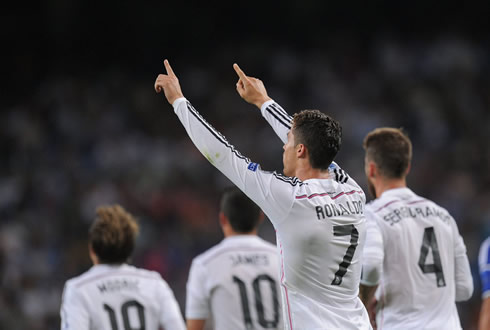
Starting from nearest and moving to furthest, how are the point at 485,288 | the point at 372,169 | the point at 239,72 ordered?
the point at 239,72, the point at 372,169, the point at 485,288

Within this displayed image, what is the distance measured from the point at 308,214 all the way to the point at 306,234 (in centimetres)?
10

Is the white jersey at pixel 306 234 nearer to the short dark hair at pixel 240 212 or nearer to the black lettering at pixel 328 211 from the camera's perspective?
the black lettering at pixel 328 211

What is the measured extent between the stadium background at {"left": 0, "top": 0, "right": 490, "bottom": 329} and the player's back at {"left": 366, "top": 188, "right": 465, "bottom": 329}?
7.05m

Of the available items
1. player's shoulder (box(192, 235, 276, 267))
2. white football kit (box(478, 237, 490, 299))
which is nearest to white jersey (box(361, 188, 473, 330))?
white football kit (box(478, 237, 490, 299))

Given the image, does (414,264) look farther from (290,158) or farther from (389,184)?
(290,158)

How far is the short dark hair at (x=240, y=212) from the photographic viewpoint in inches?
208

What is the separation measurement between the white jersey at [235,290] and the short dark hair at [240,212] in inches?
7.2

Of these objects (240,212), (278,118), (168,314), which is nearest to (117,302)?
(168,314)

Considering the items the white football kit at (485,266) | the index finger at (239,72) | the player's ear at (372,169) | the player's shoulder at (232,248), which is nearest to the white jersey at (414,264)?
the player's ear at (372,169)

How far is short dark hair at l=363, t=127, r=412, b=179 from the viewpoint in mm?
4727

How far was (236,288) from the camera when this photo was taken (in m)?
5.10

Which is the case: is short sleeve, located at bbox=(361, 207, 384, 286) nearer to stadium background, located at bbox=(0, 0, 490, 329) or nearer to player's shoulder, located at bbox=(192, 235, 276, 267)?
player's shoulder, located at bbox=(192, 235, 276, 267)

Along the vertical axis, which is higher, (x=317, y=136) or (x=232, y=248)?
(x=317, y=136)

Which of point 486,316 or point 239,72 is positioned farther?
point 486,316
